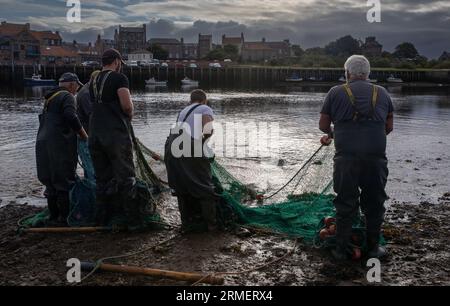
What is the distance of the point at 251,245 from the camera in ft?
19.8

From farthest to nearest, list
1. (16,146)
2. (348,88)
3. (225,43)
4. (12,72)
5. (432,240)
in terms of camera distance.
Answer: (225,43), (12,72), (16,146), (432,240), (348,88)

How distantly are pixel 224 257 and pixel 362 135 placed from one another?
2255 mm

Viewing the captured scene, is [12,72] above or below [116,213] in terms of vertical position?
above

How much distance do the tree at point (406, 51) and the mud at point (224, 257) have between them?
16385 centimetres

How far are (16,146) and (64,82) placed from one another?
9.81 m

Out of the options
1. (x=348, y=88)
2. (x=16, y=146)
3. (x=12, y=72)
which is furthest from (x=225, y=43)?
(x=348, y=88)

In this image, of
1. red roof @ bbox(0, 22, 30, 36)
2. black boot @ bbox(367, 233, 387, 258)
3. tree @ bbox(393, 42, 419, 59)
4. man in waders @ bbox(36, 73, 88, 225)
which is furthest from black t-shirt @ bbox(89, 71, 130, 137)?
tree @ bbox(393, 42, 419, 59)

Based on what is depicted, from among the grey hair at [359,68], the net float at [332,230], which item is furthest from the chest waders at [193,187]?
the grey hair at [359,68]

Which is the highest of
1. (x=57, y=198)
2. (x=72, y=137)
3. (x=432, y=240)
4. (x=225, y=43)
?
(x=225, y=43)

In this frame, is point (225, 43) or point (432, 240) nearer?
point (432, 240)

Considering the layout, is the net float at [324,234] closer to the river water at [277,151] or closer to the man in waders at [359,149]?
the man in waders at [359,149]
